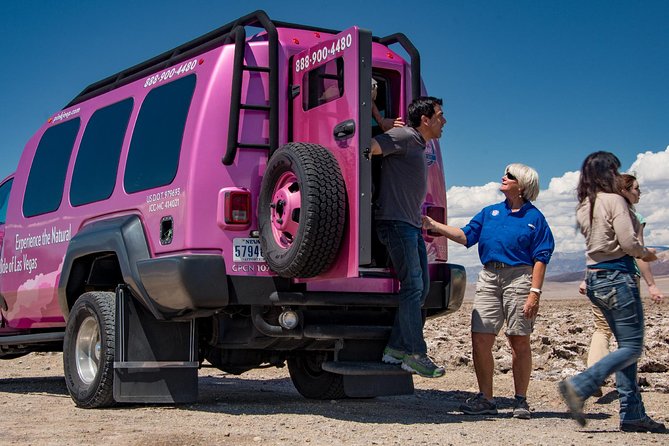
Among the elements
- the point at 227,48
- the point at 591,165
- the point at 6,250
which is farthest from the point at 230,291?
the point at 6,250

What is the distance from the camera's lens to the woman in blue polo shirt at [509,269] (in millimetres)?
7344

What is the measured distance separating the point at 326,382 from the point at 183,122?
2.68 metres

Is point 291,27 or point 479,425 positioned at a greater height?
point 291,27

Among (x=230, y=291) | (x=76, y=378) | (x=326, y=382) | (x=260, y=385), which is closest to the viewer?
(x=230, y=291)

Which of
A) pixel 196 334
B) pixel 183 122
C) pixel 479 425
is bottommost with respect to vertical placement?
pixel 479 425

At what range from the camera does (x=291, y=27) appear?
7547 mm

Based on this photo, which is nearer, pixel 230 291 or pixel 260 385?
pixel 230 291

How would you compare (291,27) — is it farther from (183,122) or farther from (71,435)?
(71,435)

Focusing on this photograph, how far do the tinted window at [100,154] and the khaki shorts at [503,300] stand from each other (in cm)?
293

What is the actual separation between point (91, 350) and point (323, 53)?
3.00 meters

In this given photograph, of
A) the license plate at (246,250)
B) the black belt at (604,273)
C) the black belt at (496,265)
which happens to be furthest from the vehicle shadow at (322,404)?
the black belt at (604,273)

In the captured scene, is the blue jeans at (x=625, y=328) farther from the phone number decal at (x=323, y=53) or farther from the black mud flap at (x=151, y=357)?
the black mud flap at (x=151, y=357)

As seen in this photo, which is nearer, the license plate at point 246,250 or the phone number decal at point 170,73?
the license plate at point 246,250

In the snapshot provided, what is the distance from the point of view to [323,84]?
6859mm
